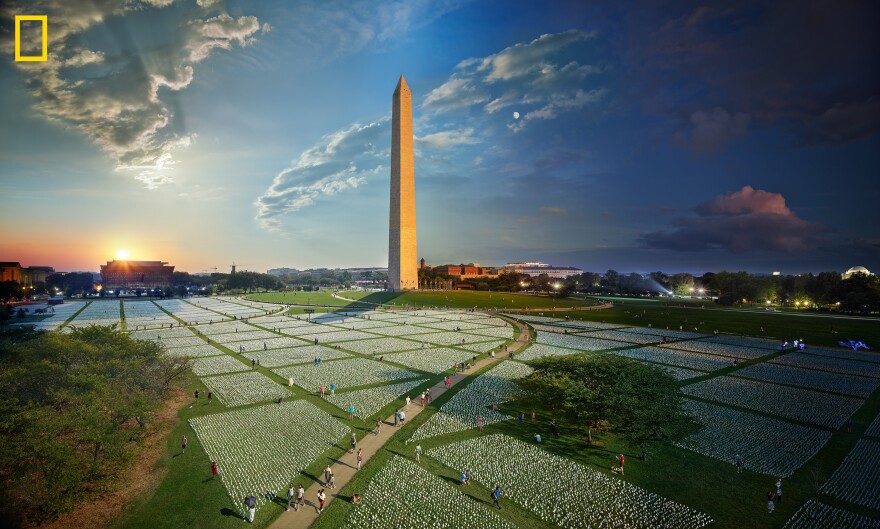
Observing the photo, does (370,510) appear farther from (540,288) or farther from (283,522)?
(540,288)

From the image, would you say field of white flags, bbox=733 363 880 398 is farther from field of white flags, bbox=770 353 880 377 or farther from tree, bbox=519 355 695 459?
tree, bbox=519 355 695 459

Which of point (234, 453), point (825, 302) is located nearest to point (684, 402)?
point (234, 453)

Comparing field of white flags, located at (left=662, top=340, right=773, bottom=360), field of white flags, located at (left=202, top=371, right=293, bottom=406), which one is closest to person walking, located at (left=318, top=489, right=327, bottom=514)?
field of white flags, located at (left=202, top=371, right=293, bottom=406)

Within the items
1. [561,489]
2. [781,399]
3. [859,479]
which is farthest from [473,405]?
[781,399]

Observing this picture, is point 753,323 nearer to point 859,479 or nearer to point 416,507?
point 859,479

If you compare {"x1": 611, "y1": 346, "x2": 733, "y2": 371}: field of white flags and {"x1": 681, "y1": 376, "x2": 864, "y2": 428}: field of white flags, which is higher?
{"x1": 611, "y1": 346, "x2": 733, "y2": 371}: field of white flags

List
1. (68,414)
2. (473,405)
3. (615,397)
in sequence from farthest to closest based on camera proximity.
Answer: (473,405) < (615,397) < (68,414)

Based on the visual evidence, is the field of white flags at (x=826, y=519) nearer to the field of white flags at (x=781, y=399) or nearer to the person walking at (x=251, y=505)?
the field of white flags at (x=781, y=399)
